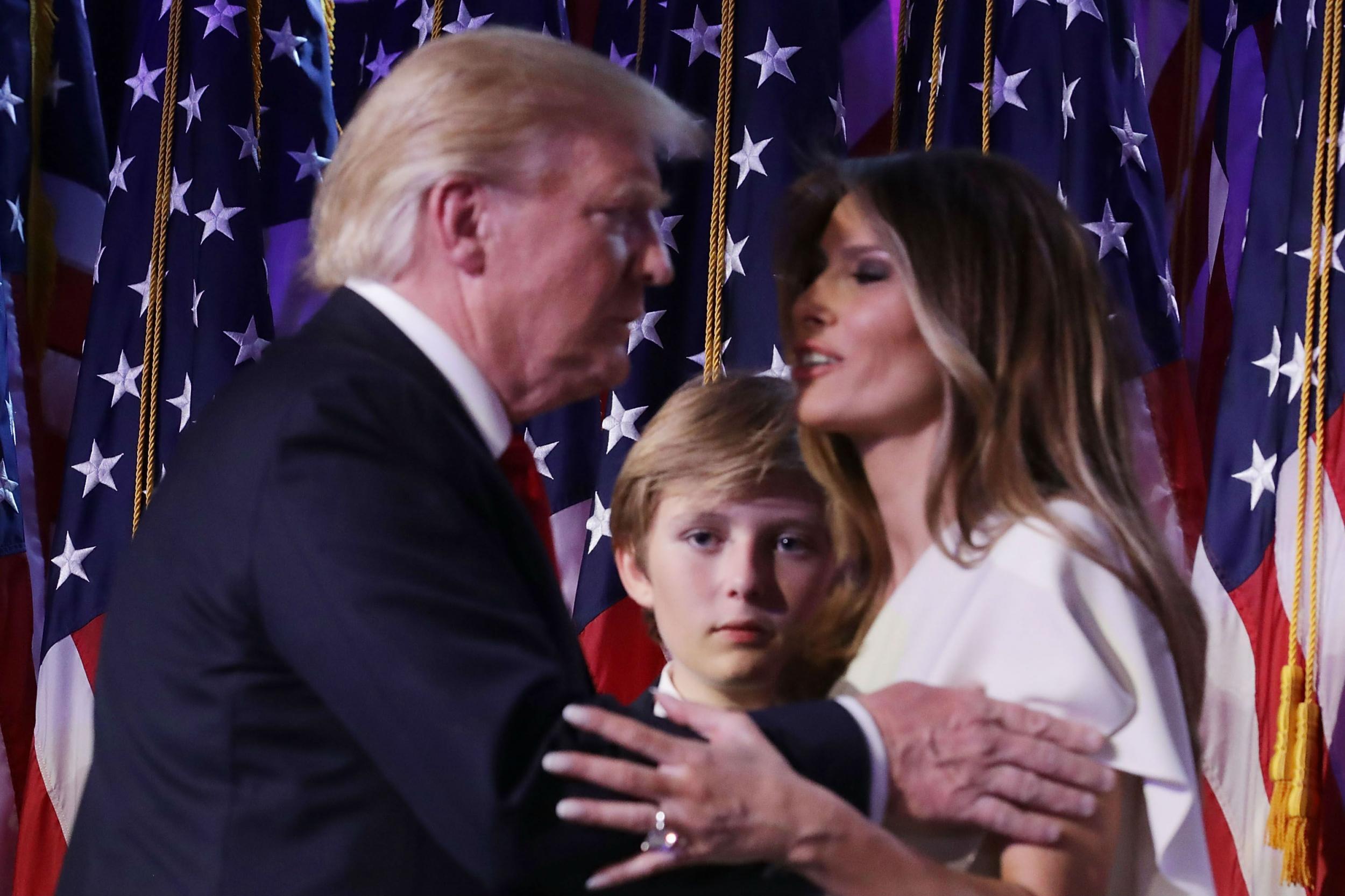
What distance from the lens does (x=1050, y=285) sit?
1.81 m

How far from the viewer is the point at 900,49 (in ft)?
11.3

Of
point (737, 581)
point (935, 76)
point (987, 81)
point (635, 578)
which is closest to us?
point (737, 581)

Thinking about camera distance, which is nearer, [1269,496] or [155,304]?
[1269,496]

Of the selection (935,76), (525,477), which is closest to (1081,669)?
(525,477)

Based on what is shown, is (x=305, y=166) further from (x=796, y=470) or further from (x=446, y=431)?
(x=446, y=431)

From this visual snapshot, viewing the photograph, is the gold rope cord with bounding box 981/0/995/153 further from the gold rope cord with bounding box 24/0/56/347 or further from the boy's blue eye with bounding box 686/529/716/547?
the gold rope cord with bounding box 24/0/56/347

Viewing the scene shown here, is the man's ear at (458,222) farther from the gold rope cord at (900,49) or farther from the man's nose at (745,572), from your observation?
the gold rope cord at (900,49)

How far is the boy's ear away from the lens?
2.34m

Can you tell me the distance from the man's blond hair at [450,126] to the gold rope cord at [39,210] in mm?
2088

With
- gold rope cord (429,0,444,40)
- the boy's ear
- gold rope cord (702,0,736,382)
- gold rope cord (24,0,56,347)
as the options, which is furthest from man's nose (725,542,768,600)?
gold rope cord (24,0,56,347)

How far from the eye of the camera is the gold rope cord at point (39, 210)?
11.7 ft

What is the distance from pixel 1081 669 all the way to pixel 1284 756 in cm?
126

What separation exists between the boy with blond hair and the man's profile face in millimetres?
448

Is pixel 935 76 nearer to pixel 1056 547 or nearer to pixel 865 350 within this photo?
pixel 865 350
